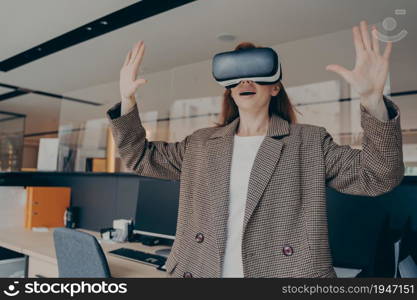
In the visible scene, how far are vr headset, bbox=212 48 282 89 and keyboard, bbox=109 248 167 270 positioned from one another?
0.98m

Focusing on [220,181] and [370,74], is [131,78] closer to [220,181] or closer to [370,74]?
[220,181]

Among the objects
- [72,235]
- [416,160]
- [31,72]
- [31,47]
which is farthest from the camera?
[31,72]

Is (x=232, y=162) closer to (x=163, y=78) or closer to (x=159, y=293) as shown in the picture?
(x=159, y=293)

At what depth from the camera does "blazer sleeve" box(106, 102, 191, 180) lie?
1121 mm

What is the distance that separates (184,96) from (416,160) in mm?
3101

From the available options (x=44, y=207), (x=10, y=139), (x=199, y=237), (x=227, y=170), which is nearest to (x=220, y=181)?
(x=227, y=170)

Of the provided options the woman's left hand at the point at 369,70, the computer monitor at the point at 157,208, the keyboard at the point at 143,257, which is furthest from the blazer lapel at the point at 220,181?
the computer monitor at the point at 157,208

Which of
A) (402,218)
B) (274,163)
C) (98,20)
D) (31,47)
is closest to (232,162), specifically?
(274,163)

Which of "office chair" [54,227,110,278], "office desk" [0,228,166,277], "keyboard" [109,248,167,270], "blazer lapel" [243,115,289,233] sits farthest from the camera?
"keyboard" [109,248,167,270]

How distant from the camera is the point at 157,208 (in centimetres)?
222

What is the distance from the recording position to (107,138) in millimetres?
6469

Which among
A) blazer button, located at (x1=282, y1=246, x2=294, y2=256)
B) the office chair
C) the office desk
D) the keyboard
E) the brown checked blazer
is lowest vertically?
the office desk

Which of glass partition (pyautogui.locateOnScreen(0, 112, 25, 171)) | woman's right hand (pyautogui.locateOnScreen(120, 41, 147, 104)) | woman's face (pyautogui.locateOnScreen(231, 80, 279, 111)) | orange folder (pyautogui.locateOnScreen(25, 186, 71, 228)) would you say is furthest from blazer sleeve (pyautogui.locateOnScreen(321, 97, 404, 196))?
glass partition (pyautogui.locateOnScreen(0, 112, 25, 171))

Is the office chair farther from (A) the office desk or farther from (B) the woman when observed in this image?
(B) the woman
